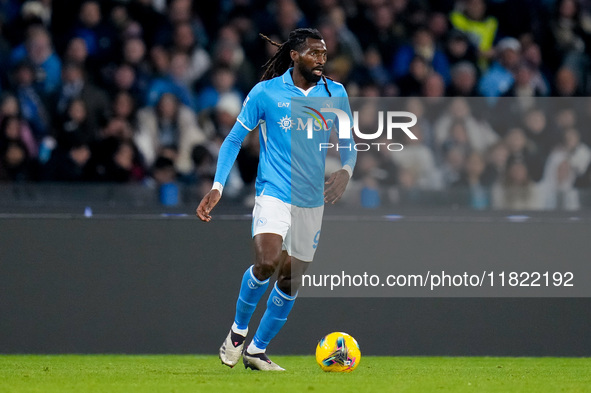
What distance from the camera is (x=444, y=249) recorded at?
29.2 feet

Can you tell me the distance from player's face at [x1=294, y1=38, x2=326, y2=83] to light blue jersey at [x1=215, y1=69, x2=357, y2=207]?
0.15 meters

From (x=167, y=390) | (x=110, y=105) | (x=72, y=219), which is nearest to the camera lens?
(x=167, y=390)

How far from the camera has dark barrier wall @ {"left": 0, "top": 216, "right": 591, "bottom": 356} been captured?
8711 millimetres

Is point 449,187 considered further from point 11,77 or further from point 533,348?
point 11,77

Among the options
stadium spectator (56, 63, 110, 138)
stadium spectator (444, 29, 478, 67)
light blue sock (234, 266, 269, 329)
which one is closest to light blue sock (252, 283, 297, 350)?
light blue sock (234, 266, 269, 329)

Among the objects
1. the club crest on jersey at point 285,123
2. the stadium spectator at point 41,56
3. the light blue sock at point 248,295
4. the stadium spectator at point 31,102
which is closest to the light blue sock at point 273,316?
the light blue sock at point 248,295

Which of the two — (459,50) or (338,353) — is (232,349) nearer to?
(338,353)

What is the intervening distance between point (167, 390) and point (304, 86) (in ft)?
7.80

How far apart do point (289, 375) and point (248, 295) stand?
0.61 metres

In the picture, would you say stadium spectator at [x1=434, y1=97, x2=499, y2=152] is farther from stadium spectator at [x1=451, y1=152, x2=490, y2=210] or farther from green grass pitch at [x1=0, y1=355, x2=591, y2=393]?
green grass pitch at [x1=0, y1=355, x2=591, y2=393]

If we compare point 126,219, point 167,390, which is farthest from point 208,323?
point 167,390

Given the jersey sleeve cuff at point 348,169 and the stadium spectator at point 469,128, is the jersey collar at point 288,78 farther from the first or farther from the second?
the stadium spectator at point 469,128

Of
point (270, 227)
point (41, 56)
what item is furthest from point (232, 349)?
point (41, 56)

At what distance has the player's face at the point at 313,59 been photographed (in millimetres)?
7219
